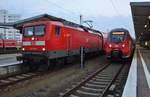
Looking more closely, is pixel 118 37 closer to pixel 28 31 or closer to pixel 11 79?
pixel 28 31

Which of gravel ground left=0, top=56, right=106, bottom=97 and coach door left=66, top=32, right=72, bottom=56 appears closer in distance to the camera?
gravel ground left=0, top=56, right=106, bottom=97

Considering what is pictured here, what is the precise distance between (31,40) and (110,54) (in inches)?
382

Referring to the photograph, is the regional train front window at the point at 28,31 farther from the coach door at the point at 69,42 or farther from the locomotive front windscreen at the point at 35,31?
the coach door at the point at 69,42

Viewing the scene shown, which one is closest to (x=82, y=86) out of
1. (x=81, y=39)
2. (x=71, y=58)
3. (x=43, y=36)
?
(x=43, y=36)

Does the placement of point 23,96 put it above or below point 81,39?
below

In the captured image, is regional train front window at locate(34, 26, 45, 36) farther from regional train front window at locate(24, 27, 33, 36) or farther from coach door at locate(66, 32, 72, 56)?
coach door at locate(66, 32, 72, 56)

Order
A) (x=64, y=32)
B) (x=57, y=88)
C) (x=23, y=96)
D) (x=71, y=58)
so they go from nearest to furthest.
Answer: (x=23, y=96) → (x=57, y=88) → (x=64, y=32) → (x=71, y=58)

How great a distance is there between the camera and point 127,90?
11.4m

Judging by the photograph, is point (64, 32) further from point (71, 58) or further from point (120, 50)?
point (120, 50)

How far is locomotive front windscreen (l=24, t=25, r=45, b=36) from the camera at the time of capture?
19344mm

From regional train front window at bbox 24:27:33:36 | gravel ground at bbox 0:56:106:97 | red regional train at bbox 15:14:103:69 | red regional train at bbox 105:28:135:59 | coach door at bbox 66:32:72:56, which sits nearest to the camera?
gravel ground at bbox 0:56:106:97

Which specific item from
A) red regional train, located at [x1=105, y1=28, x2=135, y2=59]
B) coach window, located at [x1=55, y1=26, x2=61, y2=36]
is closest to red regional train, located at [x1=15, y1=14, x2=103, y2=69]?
coach window, located at [x1=55, y1=26, x2=61, y2=36]

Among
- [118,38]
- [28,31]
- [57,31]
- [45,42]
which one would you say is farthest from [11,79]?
[118,38]

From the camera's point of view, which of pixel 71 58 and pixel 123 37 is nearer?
pixel 71 58
